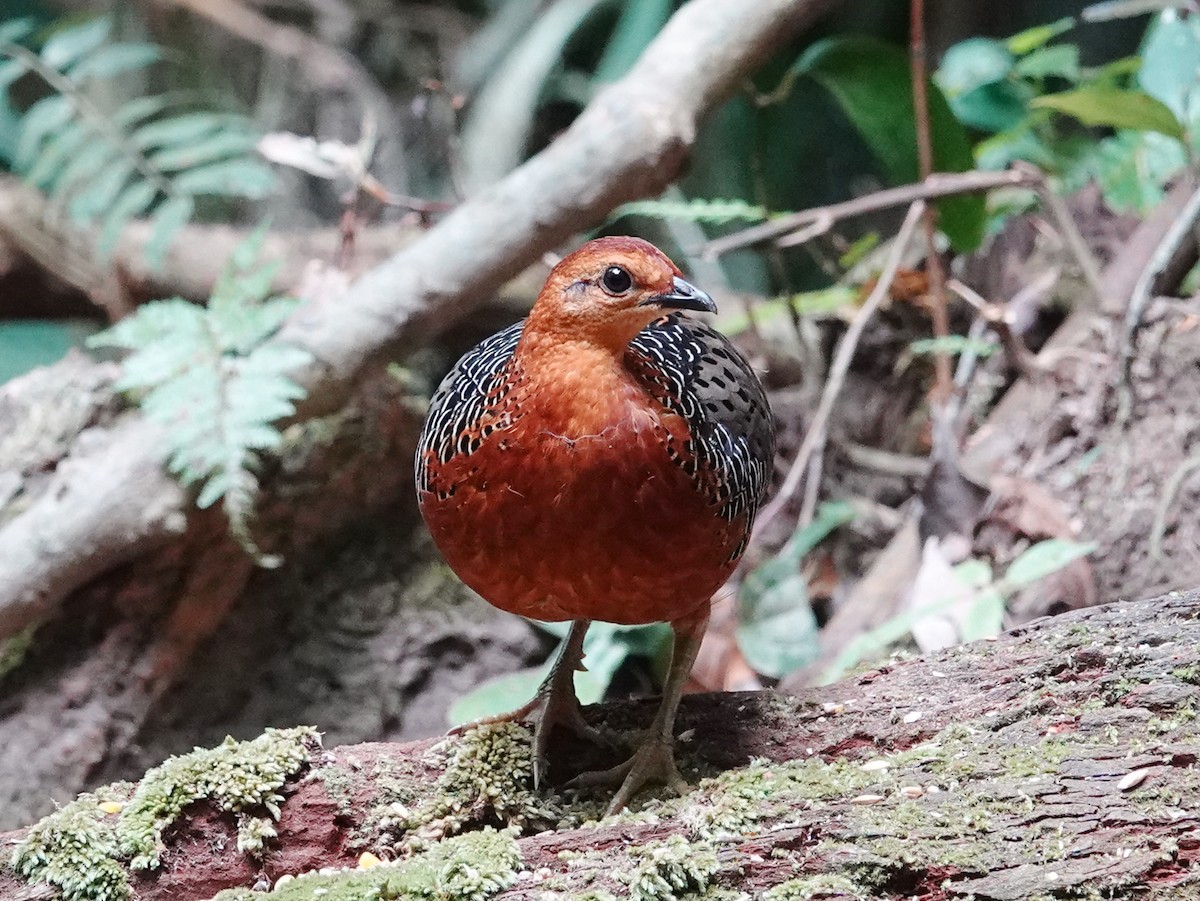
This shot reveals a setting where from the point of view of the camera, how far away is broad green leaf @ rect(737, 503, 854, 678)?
3.47 metres

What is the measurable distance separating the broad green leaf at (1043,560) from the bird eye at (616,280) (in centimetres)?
178

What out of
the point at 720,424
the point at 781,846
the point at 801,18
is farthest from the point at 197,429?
the point at 801,18

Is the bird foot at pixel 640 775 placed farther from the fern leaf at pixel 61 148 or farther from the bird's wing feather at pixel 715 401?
the fern leaf at pixel 61 148

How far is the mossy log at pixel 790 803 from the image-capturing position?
1.60 m

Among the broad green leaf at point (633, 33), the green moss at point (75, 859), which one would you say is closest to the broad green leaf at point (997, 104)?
the broad green leaf at point (633, 33)

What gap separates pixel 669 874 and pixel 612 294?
947 mm

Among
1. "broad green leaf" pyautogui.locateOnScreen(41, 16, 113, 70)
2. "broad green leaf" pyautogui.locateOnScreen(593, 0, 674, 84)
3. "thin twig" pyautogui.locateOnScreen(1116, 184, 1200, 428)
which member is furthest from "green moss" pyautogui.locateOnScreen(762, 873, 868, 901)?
"broad green leaf" pyautogui.locateOnScreen(593, 0, 674, 84)

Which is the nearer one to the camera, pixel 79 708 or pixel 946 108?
pixel 79 708

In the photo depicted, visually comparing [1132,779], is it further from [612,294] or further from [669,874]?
[612,294]

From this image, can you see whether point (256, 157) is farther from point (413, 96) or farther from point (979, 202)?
point (979, 202)

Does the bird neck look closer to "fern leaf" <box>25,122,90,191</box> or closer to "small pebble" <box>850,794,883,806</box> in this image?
"small pebble" <box>850,794,883,806</box>

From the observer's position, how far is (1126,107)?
3.40 meters

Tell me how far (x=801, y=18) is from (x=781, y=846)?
3082mm

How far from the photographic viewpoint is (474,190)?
17.1ft
